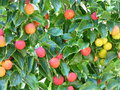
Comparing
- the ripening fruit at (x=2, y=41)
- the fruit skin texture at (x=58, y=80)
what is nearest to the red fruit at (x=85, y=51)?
the fruit skin texture at (x=58, y=80)

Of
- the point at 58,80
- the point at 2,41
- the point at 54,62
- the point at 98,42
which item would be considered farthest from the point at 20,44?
the point at 98,42

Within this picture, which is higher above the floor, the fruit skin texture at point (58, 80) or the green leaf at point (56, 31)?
the green leaf at point (56, 31)

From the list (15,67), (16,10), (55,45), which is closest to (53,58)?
(55,45)

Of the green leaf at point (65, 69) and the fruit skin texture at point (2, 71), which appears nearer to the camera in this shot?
the fruit skin texture at point (2, 71)

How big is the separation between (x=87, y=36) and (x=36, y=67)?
289 millimetres

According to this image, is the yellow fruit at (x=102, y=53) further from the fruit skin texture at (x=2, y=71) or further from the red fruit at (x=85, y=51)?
the fruit skin texture at (x=2, y=71)

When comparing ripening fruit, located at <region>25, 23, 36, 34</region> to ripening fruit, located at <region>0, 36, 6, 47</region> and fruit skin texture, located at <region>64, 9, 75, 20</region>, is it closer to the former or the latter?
ripening fruit, located at <region>0, 36, 6, 47</region>

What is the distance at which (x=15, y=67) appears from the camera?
1.45 metres

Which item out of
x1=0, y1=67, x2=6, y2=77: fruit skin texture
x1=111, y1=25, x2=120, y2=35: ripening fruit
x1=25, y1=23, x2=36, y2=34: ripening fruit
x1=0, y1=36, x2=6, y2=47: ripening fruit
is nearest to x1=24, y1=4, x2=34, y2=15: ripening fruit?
x1=25, y1=23, x2=36, y2=34: ripening fruit

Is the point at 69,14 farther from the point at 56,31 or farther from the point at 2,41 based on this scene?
the point at 2,41

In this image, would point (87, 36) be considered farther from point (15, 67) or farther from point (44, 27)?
point (15, 67)

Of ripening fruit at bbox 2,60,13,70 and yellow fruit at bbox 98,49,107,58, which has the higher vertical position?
ripening fruit at bbox 2,60,13,70

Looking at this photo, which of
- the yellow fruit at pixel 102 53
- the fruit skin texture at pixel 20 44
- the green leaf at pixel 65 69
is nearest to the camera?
the fruit skin texture at pixel 20 44

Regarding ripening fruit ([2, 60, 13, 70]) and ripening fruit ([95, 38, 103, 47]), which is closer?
ripening fruit ([2, 60, 13, 70])
